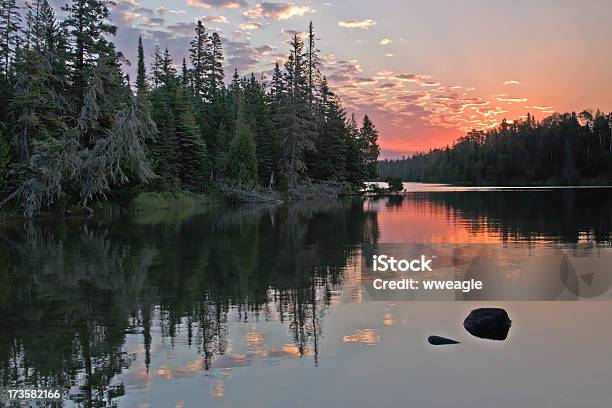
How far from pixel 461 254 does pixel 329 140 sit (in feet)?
204

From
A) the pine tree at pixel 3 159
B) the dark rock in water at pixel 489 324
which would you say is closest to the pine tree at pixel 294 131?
the pine tree at pixel 3 159

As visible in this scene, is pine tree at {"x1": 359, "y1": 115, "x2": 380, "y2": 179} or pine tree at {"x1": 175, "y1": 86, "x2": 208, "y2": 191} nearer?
pine tree at {"x1": 175, "y1": 86, "x2": 208, "y2": 191}

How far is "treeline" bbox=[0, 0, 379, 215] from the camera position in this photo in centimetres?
3816

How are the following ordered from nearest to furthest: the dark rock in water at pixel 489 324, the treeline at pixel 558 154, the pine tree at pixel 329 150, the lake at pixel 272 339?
the lake at pixel 272 339 → the dark rock in water at pixel 489 324 → the pine tree at pixel 329 150 → the treeline at pixel 558 154

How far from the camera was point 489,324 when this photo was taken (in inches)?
395

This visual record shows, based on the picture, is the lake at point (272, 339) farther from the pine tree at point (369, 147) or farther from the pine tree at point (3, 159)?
the pine tree at point (369, 147)

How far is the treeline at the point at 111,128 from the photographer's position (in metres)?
38.2

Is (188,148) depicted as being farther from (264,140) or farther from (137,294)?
(137,294)

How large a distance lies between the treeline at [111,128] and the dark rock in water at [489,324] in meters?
32.8

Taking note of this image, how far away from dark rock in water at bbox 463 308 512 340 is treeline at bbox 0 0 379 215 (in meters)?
32.8

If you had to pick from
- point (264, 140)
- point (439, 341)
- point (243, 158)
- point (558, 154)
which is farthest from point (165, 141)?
point (558, 154)

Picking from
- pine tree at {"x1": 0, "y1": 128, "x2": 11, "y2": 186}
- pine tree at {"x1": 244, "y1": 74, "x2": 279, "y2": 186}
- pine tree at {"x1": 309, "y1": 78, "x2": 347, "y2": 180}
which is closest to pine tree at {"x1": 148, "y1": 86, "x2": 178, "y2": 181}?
pine tree at {"x1": 244, "y1": 74, "x2": 279, "y2": 186}

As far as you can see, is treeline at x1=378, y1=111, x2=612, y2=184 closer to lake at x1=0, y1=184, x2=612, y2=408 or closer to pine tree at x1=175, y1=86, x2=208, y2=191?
pine tree at x1=175, y1=86, x2=208, y2=191

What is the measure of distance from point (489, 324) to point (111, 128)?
38959 mm
